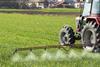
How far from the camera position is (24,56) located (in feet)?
38.8

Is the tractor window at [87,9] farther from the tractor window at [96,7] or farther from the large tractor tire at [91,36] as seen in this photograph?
the large tractor tire at [91,36]

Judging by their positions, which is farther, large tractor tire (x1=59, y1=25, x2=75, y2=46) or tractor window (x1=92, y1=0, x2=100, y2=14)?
large tractor tire (x1=59, y1=25, x2=75, y2=46)

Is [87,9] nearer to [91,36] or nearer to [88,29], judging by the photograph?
[88,29]

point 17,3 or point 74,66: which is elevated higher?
point 74,66

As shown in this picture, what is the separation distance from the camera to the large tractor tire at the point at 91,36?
12406 millimetres

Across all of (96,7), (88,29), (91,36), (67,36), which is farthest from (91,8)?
(67,36)

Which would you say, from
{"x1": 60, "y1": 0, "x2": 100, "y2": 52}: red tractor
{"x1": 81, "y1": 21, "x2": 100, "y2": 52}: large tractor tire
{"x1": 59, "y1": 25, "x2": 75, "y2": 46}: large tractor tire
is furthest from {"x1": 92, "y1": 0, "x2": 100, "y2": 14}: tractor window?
{"x1": 59, "y1": 25, "x2": 75, "y2": 46}: large tractor tire

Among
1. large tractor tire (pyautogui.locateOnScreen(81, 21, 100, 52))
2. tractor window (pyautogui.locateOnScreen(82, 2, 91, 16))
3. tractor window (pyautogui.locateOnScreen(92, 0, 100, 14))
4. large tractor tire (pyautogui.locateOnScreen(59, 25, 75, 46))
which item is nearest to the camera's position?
large tractor tire (pyautogui.locateOnScreen(81, 21, 100, 52))

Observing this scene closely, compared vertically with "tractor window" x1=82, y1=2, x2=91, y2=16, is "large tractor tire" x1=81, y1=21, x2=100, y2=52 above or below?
below

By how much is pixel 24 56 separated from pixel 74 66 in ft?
7.90

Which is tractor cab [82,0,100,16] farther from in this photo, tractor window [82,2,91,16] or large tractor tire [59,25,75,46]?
large tractor tire [59,25,75,46]

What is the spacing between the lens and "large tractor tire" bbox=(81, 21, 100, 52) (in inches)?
488

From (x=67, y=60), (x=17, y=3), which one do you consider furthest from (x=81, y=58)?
(x=17, y=3)

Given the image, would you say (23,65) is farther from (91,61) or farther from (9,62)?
(91,61)
